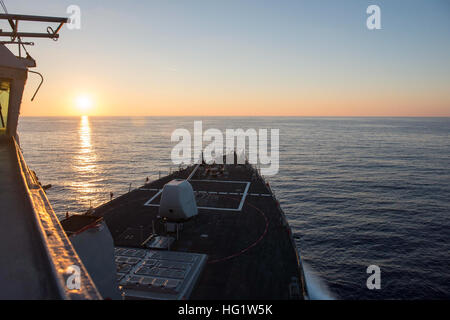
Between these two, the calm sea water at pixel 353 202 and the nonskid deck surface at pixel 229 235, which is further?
the calm sea water at pixel 353 202

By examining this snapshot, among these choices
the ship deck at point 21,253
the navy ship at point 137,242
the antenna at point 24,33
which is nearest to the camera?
the ship deck at point 21,253

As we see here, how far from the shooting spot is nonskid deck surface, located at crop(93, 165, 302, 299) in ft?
63.8

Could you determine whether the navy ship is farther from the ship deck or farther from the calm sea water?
the calm sea water

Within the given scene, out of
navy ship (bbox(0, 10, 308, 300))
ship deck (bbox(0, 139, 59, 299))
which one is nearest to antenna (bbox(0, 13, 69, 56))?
navy ship (bbox(0, 10, 308, 300))

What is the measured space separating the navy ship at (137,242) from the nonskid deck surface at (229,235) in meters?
0.09

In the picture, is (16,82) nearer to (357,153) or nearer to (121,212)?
(121,212)

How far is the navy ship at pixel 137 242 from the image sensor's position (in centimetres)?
455

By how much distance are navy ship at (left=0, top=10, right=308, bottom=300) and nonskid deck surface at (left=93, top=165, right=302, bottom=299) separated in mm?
87

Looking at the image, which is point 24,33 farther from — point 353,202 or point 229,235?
point 353,202

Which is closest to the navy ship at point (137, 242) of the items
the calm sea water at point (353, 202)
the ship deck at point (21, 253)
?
the ship deck at point (21, 253)

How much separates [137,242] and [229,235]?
9.00 m

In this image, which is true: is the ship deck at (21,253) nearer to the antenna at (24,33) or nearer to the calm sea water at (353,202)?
the antenna at (24,33)
